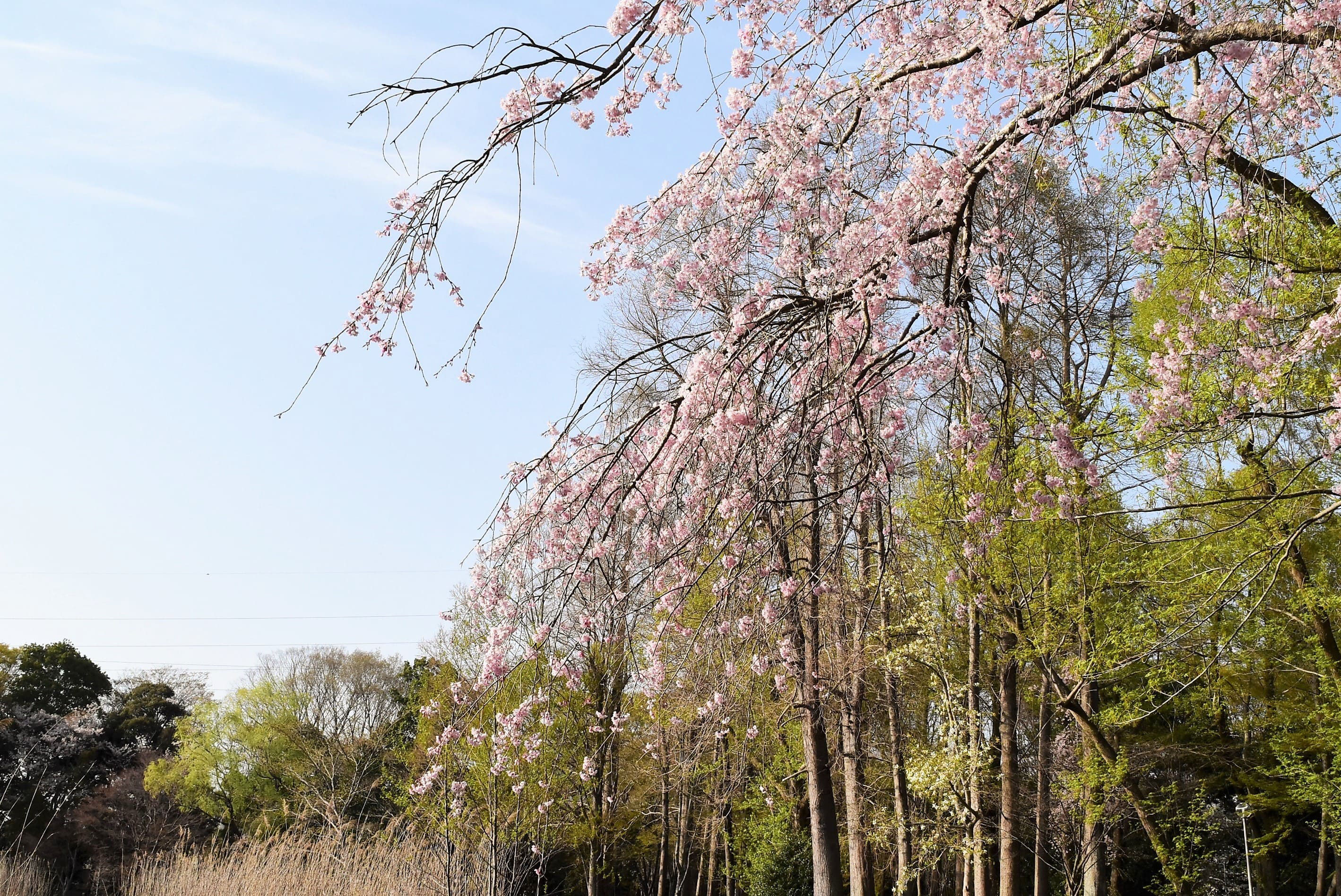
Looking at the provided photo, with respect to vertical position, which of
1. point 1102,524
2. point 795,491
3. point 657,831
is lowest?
point 657,831

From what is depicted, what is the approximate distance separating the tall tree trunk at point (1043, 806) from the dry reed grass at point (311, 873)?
624 cm

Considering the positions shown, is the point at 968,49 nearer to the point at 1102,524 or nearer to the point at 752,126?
the point at 752,126

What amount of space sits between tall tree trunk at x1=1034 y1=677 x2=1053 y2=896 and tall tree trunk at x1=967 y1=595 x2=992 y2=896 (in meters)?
0.58

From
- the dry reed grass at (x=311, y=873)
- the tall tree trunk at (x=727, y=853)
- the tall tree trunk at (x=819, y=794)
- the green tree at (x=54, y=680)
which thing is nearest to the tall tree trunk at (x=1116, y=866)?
the tall tree trunk at (x=727, y=853)

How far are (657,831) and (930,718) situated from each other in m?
6.60

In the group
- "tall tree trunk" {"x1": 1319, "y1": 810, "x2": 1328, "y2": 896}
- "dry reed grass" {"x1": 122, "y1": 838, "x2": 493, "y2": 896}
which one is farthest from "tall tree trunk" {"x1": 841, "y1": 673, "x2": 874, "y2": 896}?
"tall tree trunk" {"x1": 1319, "y1": 810, "x2": 1328, "y2": 896}

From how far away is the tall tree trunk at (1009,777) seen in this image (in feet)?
34.7

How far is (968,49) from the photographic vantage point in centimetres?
359

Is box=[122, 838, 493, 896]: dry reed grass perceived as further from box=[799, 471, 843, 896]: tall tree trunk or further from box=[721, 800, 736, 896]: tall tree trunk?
box=[721, 800, 736, 896]: tall tree trunk

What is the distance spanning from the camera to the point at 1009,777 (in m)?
10.9

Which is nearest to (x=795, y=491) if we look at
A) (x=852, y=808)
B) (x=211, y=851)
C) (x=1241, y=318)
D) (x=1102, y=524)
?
(x=1241, y=318)

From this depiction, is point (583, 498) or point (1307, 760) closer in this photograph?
point (583, 498)

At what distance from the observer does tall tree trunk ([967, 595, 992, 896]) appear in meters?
10.7

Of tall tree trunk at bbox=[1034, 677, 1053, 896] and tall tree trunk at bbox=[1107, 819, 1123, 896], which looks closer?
tall tree trunk at bbox=[1034, 677, 1053, 896]
